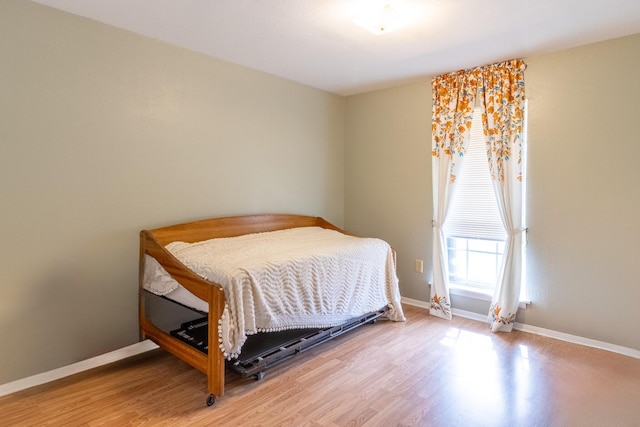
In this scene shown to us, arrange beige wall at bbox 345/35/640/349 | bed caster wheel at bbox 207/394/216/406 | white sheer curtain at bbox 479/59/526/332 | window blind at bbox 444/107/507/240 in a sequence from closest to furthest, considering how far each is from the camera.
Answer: bed caster wheel at bbox 207/394/216/406
beige wall at bbox 345/35/640/349
white sheer curtain at bbox 479/59/526/332
window blind at bbox 444/107/507/240

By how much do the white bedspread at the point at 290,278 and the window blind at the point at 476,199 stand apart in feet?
2.56

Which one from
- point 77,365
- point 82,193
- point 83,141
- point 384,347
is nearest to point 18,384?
point 77,365

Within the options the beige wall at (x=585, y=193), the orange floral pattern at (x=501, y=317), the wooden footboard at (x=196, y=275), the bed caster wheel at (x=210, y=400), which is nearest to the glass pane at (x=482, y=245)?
the beige wall at (x=585, y=193)

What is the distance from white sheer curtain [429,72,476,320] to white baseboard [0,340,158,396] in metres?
2.41

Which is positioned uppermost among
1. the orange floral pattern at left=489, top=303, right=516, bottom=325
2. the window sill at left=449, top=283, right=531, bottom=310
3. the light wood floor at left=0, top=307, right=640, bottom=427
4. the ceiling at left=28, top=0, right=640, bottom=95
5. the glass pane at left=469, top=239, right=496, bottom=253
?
the ceiling at left=28, top=0, right=640, bottom=95

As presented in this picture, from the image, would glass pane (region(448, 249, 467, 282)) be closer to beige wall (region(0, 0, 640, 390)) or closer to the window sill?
the window sill

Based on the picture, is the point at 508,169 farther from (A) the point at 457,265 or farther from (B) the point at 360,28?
(B) the point at 360,28

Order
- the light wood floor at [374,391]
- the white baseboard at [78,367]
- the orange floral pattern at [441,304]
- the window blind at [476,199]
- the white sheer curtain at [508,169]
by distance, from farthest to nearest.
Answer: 1. the orange floral pattern at [441,304]
2. the window blind at [476,199]
3. the white sheer curtain at [508,169]
4. the white baseboard at [78,367]
5. the light wood floor at [374,391]

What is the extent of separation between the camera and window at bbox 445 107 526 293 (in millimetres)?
3205

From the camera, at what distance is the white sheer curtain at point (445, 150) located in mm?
3252

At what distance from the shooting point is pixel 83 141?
7.62 feet

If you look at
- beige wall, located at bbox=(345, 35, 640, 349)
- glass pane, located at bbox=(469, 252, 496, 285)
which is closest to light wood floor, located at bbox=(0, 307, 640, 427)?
beige wall, located at bbox=(345, 35, 640, 349)

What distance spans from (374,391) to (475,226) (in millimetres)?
1801

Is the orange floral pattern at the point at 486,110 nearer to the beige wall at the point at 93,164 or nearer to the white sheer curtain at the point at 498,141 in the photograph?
the white sheer curtain at the point at 498,141
